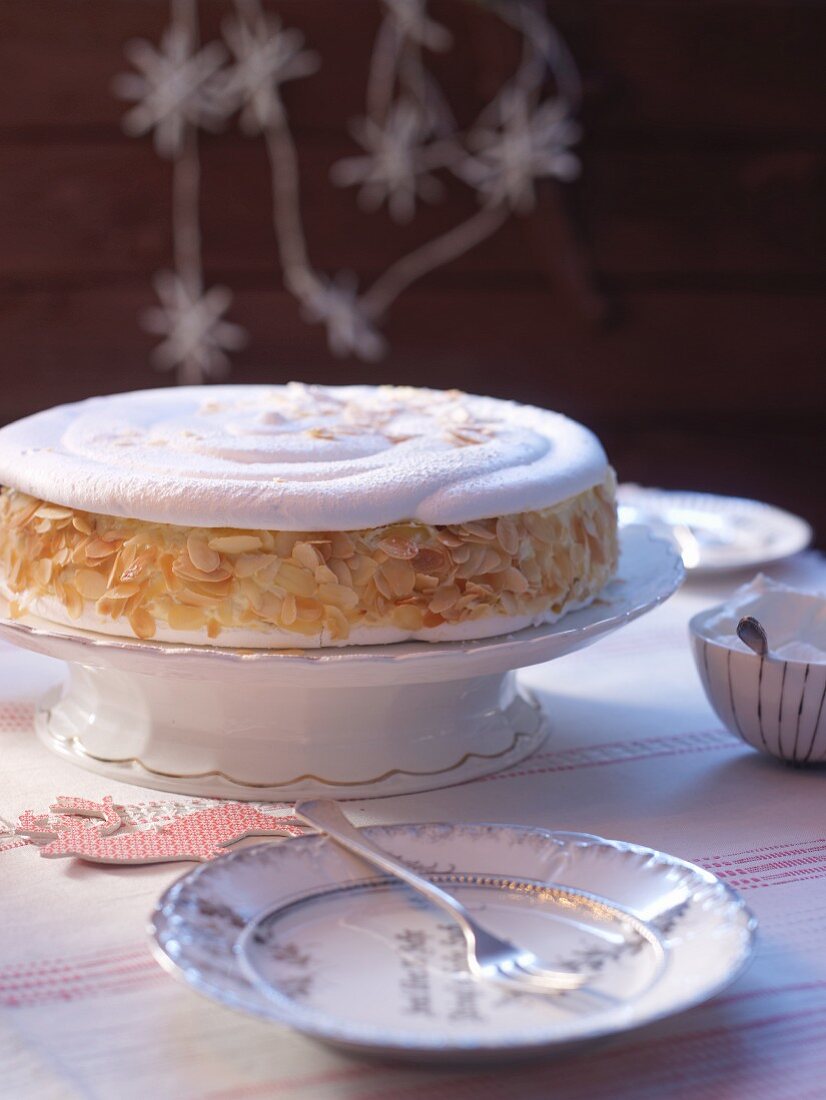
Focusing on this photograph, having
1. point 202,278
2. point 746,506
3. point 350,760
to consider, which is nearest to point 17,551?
point 350,760

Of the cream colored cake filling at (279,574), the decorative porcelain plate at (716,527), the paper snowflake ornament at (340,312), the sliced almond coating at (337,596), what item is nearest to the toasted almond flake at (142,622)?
the cream colored cake filling at (279,574)

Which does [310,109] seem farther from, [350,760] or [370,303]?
[350,760]

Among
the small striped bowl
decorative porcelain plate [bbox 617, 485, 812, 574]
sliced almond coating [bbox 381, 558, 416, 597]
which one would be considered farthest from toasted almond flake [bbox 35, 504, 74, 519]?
decorative porcelain plate [bbox 617, 485, 812, 574]

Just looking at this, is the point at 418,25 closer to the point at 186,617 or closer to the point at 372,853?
the point at 186,617

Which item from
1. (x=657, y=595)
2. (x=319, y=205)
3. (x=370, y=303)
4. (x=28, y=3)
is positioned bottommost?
(x=657, y=595)

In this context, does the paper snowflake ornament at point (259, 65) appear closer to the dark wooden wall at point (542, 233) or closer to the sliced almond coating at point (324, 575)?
the dark wooden wall at point (542, 233)
